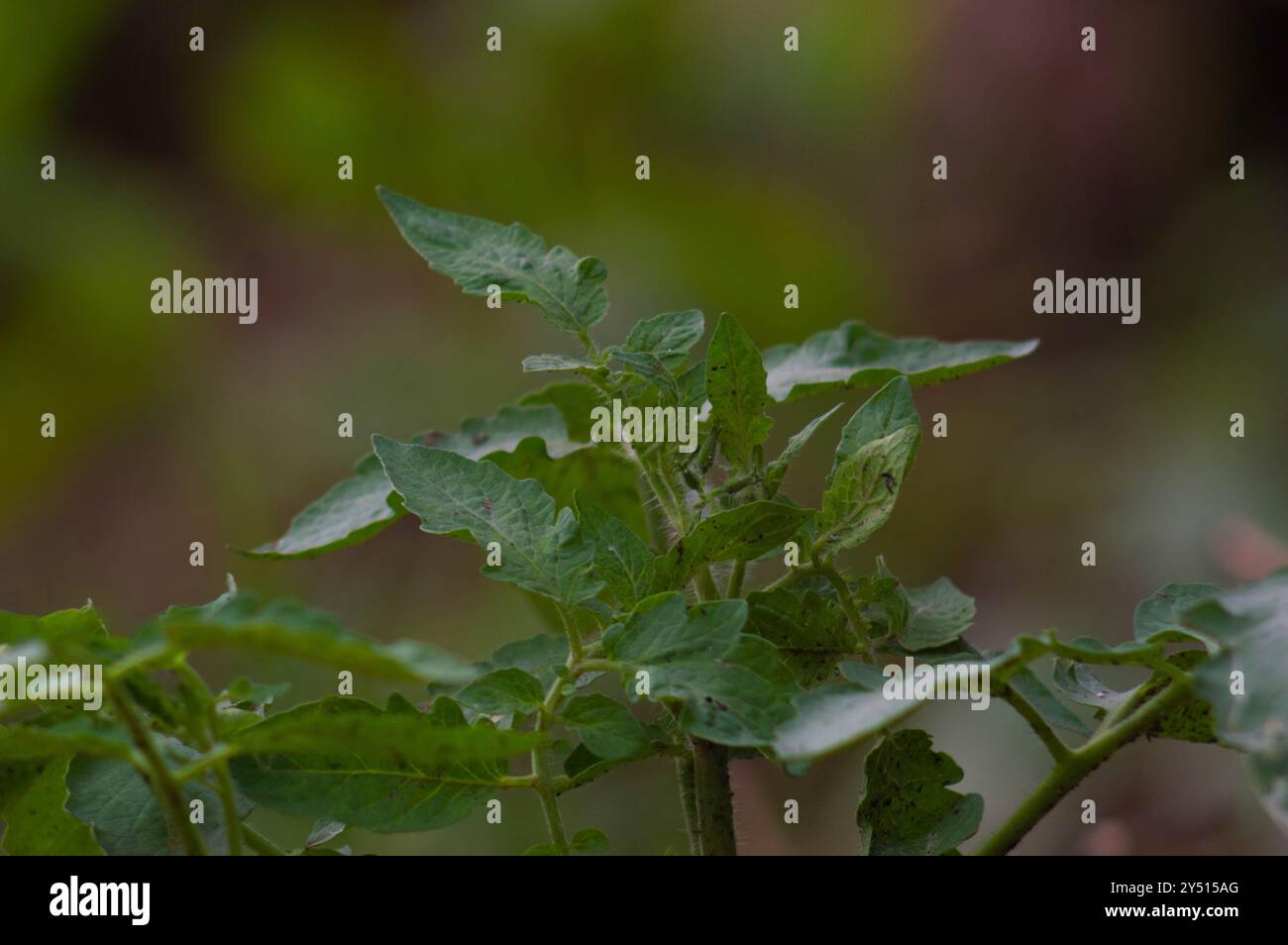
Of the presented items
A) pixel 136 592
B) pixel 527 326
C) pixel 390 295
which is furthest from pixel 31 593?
pixel 527 326

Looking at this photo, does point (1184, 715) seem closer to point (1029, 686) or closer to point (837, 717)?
point (1029, 686)

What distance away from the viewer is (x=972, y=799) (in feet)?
1.59

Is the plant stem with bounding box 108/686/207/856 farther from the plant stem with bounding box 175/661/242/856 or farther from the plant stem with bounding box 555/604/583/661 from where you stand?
the plant stem with bounding box 555/604/583/661

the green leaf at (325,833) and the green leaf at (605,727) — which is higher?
the green leaf at (605,727)

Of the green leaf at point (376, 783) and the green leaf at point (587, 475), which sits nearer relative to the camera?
the green leaf at point (376, 783)


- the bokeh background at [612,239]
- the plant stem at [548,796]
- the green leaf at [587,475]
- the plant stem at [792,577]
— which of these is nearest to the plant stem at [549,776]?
the plant stem at [548,796]

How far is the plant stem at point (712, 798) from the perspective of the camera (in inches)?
19.9

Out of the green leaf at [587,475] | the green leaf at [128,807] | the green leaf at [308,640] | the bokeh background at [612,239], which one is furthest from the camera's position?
the bokeh background at [612,239]

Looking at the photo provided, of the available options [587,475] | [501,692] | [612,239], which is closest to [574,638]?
[501,692]

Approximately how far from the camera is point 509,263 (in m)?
0.57

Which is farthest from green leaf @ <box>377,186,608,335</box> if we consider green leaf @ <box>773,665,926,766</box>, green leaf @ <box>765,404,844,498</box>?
green leaf @ <box>773,665,926,766</box>

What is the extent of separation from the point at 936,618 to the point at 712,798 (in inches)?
5.1

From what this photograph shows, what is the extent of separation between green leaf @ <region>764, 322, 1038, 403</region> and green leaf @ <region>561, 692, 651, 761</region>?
0.20m

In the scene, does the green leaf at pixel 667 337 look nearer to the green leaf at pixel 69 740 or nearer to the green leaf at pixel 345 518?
the green leaf at pixel 345 518
